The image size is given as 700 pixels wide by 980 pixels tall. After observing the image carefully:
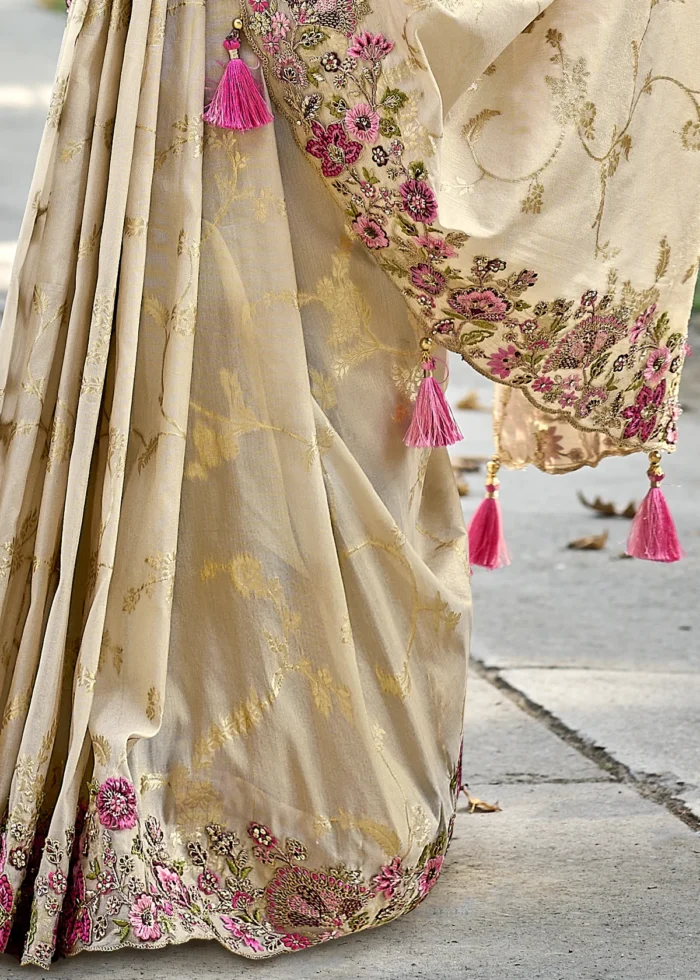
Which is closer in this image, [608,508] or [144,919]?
[144,919]

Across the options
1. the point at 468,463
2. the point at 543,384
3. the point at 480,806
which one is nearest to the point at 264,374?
the point at 543,384

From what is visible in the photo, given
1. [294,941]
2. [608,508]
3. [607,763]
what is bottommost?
[294,941]

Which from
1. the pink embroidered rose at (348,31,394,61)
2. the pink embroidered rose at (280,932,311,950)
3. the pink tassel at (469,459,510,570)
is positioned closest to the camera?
the pink embroidered rose at (348,31,394,61)

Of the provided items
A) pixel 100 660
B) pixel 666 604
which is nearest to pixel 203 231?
pixel 100 660

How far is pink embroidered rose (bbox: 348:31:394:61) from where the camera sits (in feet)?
4.99

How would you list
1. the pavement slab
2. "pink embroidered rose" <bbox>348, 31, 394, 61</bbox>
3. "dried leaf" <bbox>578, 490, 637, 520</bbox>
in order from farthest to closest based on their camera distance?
"dried leaf" <bbox>578, 490, 637, 520</bbox>
the pavement slab
"pink embroidered rose" <bbox>348, 31, 394, 61</bbox>

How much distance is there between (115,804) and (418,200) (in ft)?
2.56

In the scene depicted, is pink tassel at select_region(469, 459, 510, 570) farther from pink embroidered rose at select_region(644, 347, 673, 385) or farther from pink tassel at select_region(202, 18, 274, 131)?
pink tassel at select_region(202, 18, 274, 131)

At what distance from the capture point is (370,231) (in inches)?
63.6

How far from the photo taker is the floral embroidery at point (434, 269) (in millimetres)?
1538

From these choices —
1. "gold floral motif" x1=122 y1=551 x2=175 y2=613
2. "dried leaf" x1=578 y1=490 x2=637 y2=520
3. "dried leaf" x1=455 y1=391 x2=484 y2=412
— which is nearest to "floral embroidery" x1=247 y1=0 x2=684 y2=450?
"gold floral motif" x1=122 y1=551 x2=175 y2=613

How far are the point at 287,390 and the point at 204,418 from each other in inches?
4.3

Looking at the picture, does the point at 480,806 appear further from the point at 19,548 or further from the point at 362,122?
the point at 362,122

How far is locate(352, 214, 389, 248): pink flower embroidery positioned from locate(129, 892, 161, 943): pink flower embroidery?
0.82 metres
